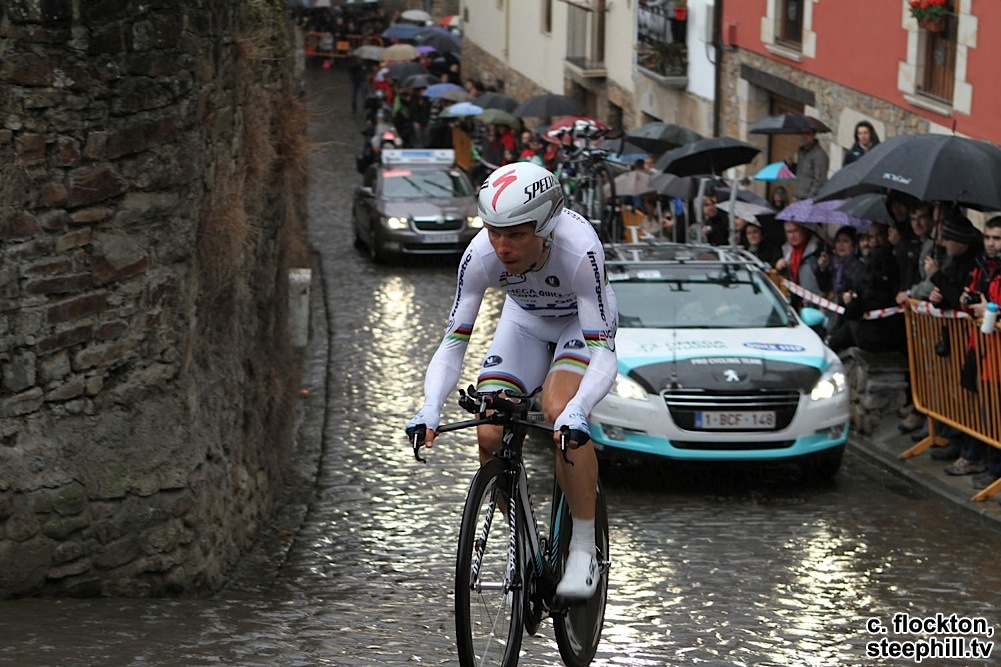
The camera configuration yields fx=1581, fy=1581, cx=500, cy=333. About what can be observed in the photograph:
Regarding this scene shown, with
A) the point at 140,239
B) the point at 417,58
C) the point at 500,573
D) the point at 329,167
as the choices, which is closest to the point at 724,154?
the point at 140,239

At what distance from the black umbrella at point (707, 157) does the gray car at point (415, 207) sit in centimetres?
739

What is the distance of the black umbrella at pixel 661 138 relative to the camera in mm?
20375

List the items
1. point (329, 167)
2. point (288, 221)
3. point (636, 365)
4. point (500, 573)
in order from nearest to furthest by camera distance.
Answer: point (500, 573), point (636, 365), point (288, 221), point (329, 167)

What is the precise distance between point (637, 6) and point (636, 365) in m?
21.2

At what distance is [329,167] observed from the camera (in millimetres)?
38125

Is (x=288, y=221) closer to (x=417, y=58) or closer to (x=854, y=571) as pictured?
(x=854, y=571)

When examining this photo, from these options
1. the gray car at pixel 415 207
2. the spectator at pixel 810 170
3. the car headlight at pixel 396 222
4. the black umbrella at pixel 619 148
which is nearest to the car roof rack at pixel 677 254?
the spectator at pixel 810 170

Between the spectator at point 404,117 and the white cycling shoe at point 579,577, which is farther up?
the white cycling shoe at point 579,577

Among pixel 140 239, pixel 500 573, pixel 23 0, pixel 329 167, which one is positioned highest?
pixel 23 0

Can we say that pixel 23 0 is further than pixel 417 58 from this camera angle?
No

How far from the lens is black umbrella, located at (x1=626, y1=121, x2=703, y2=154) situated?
20.4m

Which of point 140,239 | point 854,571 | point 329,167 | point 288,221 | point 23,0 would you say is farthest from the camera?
point 329,167

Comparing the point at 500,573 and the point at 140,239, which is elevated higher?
the point at 140,239

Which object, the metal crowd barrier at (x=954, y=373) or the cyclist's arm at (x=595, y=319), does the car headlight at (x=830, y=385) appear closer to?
the metal crowd barrier at (x=954, y=373)
